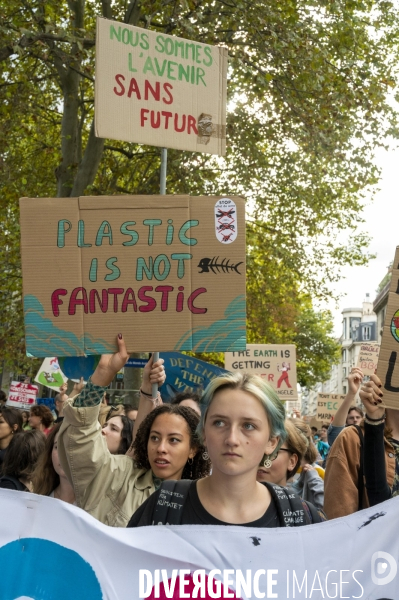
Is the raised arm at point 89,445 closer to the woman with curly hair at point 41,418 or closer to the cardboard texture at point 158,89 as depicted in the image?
the cardboard texture at point 158,89

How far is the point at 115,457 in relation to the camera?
11.9 ft

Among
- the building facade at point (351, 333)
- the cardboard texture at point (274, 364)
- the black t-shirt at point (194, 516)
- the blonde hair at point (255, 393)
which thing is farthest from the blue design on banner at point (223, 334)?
the building facade at point (351, 333)

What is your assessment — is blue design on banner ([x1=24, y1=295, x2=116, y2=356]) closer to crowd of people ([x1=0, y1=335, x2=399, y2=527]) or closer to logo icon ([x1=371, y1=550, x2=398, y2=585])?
crowd of people ([x1=0, y1=335, x2=399, y2=527])

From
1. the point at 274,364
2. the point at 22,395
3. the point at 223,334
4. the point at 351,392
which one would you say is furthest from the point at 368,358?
the point at 22,395

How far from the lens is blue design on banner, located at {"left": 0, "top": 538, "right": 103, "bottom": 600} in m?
2.46

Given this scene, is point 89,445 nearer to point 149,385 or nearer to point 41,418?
point 149,385

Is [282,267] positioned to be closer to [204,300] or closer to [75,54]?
[75,54]

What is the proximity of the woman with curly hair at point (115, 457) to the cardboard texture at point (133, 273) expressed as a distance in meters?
0.20

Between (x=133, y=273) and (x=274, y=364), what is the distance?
282 inches

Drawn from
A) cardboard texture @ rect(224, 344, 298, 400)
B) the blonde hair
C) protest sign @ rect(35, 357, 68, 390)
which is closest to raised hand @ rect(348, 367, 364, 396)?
the blonde hair

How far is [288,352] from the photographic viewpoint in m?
10.7

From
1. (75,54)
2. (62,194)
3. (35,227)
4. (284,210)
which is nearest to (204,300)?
(35,227)

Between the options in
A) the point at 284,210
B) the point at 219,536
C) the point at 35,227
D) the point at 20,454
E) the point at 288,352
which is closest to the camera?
the point at 219,536

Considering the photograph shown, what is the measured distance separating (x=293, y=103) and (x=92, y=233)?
10.2 meters
